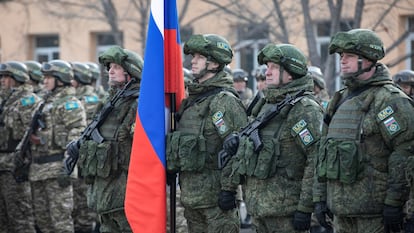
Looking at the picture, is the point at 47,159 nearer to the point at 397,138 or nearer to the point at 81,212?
the point at 81,212

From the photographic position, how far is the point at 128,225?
8883 millimetres

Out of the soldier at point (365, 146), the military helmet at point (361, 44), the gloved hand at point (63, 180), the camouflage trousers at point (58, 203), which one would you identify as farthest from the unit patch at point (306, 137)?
the camouflage trousers at point (58, 203)

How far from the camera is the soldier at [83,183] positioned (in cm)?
1282

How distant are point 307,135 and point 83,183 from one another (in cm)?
614

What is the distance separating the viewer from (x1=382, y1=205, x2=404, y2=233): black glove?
659 cm

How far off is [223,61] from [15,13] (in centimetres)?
1893

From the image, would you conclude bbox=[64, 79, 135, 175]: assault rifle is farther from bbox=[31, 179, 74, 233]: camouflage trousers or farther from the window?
the window

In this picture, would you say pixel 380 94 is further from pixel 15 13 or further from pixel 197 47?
pixel 15 13

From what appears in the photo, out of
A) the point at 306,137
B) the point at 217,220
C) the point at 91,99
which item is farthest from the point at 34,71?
the point at 306,137

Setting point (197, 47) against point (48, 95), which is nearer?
point (197, 47)

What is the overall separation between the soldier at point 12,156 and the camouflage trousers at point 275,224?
193 inches

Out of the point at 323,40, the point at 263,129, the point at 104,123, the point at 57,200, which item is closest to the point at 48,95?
the point at 57,200

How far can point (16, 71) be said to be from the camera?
492 inches

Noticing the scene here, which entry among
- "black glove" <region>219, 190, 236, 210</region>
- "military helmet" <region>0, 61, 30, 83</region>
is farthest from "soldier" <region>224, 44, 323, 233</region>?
"military helmet" <region>0, 61, 30, 83</region>
